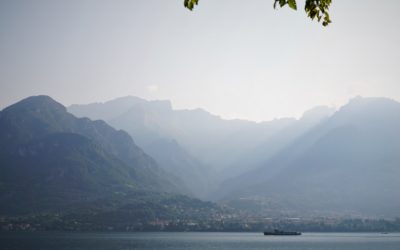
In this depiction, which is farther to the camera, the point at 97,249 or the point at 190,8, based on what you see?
the point at 97,249

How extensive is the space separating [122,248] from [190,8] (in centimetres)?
19690

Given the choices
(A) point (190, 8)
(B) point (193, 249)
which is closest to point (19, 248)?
(B) point (193, 249)

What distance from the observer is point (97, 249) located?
18525cm

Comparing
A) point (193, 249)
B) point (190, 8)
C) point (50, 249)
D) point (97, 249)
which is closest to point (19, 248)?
point (50, 249)

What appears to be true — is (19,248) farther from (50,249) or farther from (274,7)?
(274,7)

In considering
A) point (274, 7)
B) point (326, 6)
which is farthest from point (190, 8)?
point (326, 6)

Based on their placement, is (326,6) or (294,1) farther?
(326,6)

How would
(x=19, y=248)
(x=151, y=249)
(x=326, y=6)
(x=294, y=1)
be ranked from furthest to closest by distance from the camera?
(x=151, y=249), (x=19, y=248), (x=326, y=6), (x=294, y=1)

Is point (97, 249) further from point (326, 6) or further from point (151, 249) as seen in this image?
point (326, 6)

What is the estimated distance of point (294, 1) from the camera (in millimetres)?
11898

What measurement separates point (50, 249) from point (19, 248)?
12.0m

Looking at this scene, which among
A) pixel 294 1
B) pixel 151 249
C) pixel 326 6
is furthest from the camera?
pixel 151 249

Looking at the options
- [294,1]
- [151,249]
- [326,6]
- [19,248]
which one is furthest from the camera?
[151,249]

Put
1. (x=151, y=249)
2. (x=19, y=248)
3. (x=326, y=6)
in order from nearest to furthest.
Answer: (x=326, y=6)
(x=19, y=248)
(x=151, y=249)
